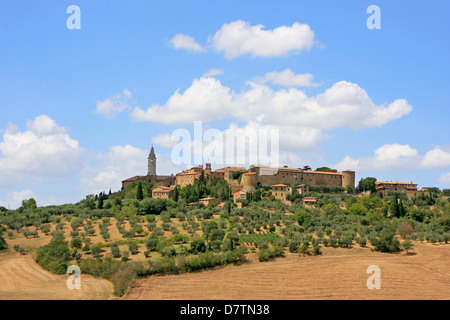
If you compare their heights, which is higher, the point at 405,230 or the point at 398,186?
the point at 398,186

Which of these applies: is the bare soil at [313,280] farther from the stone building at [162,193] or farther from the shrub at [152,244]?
the stone building at [162,193]

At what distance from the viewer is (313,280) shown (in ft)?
114

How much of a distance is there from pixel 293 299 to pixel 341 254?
53.7 feet

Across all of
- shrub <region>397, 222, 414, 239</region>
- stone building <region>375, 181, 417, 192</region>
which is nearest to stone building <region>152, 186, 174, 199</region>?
stone building <region>375, 181, 417, 192</region>

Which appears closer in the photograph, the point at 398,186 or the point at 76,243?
the point at 76,243

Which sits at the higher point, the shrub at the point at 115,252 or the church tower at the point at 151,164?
the church tower at the point at 151,164

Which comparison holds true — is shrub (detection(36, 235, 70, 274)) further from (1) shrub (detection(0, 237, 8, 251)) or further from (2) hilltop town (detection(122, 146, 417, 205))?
(2) hilltop town (detection(122, 146, 417, 205))

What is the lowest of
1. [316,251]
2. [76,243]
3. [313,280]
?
[313,280]

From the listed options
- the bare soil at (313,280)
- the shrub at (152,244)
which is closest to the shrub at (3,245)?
the shrub at (152,244)

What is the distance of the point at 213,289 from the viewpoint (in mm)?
32062

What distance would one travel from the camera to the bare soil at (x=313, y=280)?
30.9 metres

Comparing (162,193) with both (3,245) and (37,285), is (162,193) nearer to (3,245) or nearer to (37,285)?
(3,245)

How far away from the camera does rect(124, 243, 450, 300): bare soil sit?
30.9 m

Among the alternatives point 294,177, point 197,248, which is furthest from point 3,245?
point 294,177
